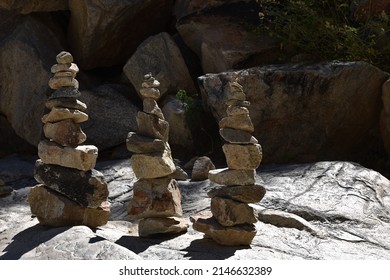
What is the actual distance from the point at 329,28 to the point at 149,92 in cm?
324

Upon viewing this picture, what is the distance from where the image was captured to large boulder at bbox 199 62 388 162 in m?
7.71

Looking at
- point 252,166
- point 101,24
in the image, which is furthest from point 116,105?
point 252,166

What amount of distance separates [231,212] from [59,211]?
124 centimetres

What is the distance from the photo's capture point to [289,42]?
27.1ft

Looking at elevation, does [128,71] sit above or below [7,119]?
above

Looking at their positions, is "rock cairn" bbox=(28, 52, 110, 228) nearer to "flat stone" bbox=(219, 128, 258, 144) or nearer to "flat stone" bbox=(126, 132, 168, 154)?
"flat stone" bbox=(126, 132, 168, 154)

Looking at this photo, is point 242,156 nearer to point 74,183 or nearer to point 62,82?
point 74,183

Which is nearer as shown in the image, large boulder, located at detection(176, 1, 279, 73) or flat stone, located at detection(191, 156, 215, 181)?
flat stone, located at detection(191, 156, 215, 181)

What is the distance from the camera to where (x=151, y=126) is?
5535 mm

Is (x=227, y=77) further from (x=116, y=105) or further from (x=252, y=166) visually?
(x=252, y=166)

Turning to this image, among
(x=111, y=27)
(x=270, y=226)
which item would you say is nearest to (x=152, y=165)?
(x=270, y=226)

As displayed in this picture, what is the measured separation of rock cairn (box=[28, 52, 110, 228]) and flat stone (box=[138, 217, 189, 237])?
0.33m

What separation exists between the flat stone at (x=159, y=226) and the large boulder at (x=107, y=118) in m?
3.14

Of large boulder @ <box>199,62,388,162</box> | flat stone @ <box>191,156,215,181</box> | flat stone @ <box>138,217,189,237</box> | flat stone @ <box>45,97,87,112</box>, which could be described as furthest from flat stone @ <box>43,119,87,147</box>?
large boulder @ <box>199,62,388,162</box>
